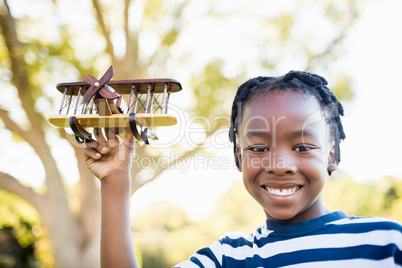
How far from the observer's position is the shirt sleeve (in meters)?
1.27

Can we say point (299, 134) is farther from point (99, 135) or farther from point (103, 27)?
point (103, 27)

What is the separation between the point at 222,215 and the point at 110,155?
1435 centimetres

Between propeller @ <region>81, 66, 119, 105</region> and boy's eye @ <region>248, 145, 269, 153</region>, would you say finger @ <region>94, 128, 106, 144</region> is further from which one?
boy's eye @ <region>248, 145, 269, 153</region>

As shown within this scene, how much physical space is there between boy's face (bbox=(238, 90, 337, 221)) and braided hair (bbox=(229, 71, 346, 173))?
0.16 ft

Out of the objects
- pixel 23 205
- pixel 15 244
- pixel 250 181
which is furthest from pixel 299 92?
pixel 15 244

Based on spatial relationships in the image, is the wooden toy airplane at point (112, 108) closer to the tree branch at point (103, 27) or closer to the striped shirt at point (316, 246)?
the striped shirt at point (316, 246)

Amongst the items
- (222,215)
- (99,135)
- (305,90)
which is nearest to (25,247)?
(222,215)

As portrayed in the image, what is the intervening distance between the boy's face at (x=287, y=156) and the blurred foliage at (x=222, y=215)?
17.1 feet

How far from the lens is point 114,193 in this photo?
1.33 meters

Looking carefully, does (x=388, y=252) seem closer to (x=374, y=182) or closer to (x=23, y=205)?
(x=23, y=205)

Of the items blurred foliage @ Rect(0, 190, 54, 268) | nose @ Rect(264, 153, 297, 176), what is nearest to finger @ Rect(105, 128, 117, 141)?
nose @ Rect(264, 153, 297, 176)

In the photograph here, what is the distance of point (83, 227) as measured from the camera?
19.5ft

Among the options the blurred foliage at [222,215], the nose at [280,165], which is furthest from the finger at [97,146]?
the blurred foliage at [222,215]

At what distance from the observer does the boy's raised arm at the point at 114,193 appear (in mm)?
1250
